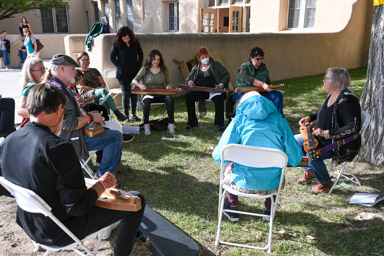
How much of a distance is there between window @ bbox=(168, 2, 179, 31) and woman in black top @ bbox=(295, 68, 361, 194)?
47.8 feet

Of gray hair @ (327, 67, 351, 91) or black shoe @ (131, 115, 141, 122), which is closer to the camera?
gray hair @ (327, 67, 351, 91)

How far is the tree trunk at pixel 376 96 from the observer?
168 inches

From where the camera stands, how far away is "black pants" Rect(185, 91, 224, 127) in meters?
6.14

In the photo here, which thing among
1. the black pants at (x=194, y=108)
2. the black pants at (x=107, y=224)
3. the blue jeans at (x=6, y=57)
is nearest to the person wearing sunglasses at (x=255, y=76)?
the black pants at (x=194, y=108)

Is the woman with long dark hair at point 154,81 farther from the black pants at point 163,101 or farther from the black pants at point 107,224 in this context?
the black pants at point 107,224

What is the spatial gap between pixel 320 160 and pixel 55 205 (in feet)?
9.19

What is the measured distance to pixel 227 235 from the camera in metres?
3.11

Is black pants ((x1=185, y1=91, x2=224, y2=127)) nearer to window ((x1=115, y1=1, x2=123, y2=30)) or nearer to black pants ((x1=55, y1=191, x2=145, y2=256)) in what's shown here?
black pants ((x1=55, y1=191, x2=145, y2=256))

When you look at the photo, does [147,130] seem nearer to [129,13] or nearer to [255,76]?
[255,76]

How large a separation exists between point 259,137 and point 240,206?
1024mm

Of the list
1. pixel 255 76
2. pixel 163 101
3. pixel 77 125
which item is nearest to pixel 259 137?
pixel 77 125

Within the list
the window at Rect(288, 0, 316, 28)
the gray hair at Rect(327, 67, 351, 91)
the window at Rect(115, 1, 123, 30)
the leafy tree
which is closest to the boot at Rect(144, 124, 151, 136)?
the gray hair at Rect(327, 67, 351, 91)

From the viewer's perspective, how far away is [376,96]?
4.35m

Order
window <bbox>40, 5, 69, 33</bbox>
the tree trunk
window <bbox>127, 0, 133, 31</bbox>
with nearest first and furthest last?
the tree trunk < window <bbox>127, 0, 133, 31</bbox> < window <bbox>40, 5, 69, 33</bbox>
